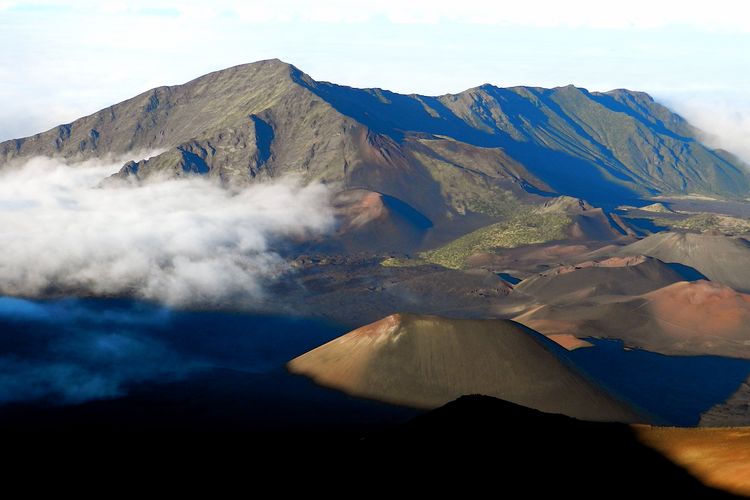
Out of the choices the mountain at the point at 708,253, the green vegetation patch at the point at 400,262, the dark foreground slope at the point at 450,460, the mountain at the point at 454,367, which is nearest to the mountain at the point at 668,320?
the mountain at the point at 454,367

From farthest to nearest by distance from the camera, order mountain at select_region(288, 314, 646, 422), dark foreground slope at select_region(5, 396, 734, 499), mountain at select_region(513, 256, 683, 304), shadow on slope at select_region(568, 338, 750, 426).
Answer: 1. mountain at select_region(513, 256, 683, 304)
2. shadow on slope at select_region(568, 338, 750, 426)
3. mountain at select_region(288, 314, 646, 422)
4. dark foreground slope at select_region(5, 396, 734, 499)

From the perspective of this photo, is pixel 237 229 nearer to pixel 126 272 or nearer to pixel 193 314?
pixel 126 272

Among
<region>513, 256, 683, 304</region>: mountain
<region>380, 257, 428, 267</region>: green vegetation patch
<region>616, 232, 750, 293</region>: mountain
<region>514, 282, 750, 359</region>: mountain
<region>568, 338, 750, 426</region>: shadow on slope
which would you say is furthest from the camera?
<region>380, 257, 428, 267</region>: green vegetation patch

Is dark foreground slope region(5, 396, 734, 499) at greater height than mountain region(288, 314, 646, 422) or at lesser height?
lesser

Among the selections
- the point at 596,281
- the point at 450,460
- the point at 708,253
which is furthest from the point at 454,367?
the point at 708,253

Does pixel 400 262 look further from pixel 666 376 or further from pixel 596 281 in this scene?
pixel 666 376

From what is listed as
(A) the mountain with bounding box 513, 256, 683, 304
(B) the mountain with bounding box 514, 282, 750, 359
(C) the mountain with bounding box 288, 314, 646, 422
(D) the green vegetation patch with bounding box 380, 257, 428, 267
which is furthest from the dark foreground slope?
(D) the green vegetation patch with bounding box 380, 257, 428, 267

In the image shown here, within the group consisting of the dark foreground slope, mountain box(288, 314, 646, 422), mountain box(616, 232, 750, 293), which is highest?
mountain box(616, 232, 750, 293)

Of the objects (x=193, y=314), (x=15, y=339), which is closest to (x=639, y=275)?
(x=193, y=314)

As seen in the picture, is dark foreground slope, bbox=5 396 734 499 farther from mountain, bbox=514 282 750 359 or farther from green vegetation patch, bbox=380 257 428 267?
green vegetation patch, bbox=380 257 428 267
